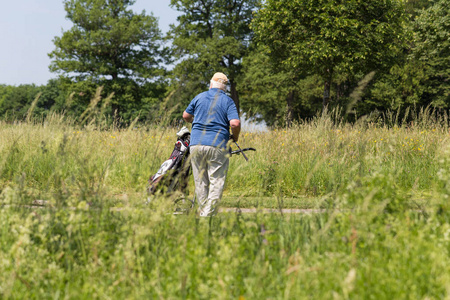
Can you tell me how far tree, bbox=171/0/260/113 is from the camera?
35031 millimetres

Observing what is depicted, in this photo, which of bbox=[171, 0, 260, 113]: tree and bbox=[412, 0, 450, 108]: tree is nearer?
bbox=[412, 0, 450, 108]: tree

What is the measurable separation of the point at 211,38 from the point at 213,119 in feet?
108

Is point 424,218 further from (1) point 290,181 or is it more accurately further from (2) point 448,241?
(1) point 290,181

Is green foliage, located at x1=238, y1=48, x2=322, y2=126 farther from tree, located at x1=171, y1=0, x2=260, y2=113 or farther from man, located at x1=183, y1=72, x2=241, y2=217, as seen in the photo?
man, located at x1=183, y1=72, x2=241, y2=217

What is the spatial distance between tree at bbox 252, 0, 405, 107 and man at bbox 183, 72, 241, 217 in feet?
54.4

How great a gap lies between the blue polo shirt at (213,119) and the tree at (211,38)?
2878 cm

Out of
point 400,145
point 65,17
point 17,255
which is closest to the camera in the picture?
point 17,255

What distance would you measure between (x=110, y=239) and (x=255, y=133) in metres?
7.96

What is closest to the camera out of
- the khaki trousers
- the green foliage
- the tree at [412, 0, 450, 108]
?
the khaki trousers

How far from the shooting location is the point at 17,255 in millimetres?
3336

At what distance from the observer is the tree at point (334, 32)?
21719 mm

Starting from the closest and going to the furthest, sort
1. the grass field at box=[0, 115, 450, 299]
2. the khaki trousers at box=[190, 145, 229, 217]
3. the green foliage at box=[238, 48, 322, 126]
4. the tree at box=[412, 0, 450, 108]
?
1. the grass field at box=[0, 115, 450, 299]
2. the khaki trousers at box=[190, 145, 229, 217]
3. the tree at box=[412, 0, 450, 108]
4. the green foliage at box=[238, 48, 322, 126]

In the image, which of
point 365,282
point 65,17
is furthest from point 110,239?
point 65,17

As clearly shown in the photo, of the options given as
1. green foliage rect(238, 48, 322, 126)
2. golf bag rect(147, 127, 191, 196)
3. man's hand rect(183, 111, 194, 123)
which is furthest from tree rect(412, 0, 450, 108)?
golf bag rect(147, 127, 191, 196)
